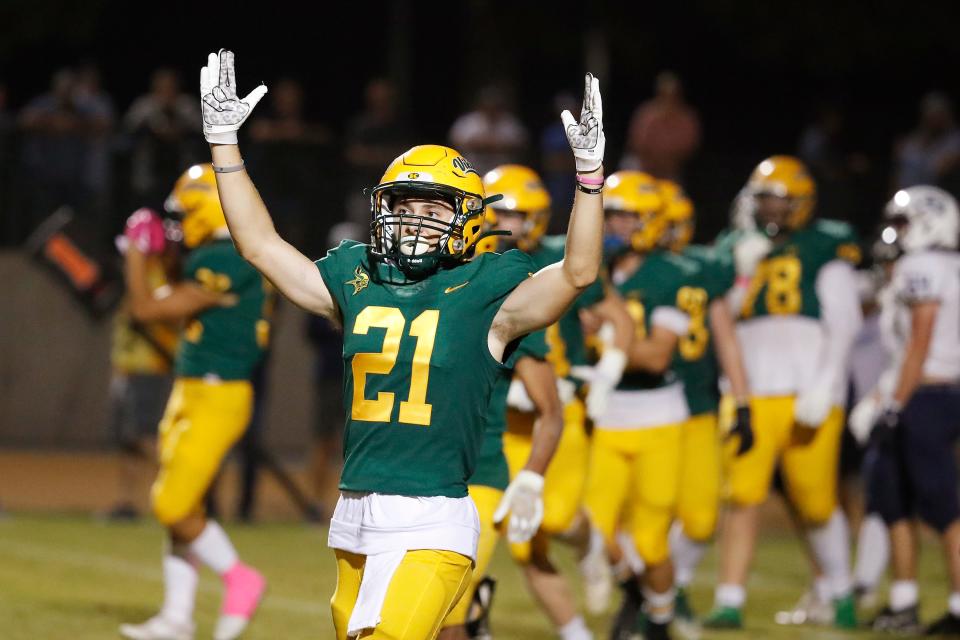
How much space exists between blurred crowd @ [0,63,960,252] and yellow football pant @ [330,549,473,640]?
987 cm

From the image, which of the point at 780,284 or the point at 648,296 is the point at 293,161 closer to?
the point at 780,284

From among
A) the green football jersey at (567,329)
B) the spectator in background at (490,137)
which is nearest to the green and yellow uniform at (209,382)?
the green football jersey at (567,329)

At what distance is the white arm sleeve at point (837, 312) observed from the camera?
356 inches

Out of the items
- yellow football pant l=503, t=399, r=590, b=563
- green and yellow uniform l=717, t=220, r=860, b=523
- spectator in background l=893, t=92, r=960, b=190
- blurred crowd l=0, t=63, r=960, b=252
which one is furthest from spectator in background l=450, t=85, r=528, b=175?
yellow football pant l=503, t=399, r=590, b=563

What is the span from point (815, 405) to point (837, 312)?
54 cm

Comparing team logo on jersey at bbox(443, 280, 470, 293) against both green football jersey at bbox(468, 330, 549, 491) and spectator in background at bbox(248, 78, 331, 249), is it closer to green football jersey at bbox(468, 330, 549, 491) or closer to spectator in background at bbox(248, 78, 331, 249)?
green football jersey at bbox(468, 330, 549, 491)

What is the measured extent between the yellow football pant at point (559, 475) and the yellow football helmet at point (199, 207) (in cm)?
187

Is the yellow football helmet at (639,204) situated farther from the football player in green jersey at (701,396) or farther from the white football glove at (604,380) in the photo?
the white football glove at (604,380)

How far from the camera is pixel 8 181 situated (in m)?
15.0

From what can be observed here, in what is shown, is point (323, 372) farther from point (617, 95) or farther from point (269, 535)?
point (617, 95)

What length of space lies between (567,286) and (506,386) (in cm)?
166

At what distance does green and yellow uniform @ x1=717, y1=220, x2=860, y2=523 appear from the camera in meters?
8.97

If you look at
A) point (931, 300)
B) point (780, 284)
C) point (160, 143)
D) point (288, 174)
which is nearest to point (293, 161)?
point (288, 174)

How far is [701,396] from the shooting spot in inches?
342
